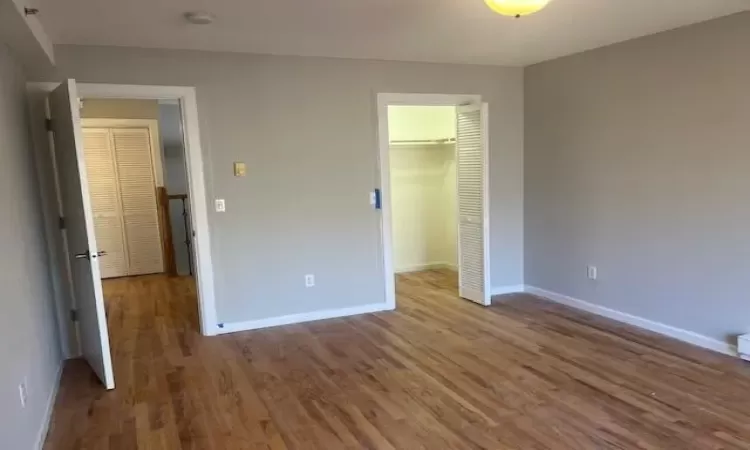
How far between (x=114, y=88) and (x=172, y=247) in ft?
12.4

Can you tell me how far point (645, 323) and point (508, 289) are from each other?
153cm

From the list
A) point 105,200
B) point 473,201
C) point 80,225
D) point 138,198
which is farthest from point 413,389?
point 105,200

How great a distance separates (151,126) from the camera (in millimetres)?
7109

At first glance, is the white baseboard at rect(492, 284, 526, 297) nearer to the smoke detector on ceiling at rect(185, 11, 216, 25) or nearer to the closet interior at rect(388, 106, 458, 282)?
the closet interior at rect(388, 106, 458, 282)

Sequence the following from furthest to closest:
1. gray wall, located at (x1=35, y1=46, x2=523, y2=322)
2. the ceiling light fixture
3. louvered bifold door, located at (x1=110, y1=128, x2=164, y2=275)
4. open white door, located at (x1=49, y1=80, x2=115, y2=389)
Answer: louvered bifold door, located at (x1=110, y1=128, x2=164, y2=275)
gray wall, located at (x1=35, y1=46, x2=523, y2=322)
open white door, located at (x1=49, y1=80, x2=115, y2=389)
the ceiling light fixture

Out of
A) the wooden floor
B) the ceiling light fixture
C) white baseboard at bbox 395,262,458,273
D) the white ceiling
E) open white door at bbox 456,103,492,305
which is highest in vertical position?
the white ceiling

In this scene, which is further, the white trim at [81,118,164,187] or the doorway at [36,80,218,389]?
the white trim at [81,118,164,187]

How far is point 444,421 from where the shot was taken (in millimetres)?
2814

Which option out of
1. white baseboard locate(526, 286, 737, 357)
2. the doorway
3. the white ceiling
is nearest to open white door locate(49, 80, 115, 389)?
the doorway

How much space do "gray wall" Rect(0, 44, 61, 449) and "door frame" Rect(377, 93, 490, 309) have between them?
2742 millimetres

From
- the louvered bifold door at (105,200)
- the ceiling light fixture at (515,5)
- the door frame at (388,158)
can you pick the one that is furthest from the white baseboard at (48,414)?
the louvered bifold door at (105,200)

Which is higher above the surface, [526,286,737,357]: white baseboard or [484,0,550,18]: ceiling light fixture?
[484,0,550,18]: ceiling light fixture

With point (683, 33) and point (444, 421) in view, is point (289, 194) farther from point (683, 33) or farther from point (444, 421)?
point (683, 33)

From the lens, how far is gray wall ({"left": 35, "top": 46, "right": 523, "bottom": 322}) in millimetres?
4172
